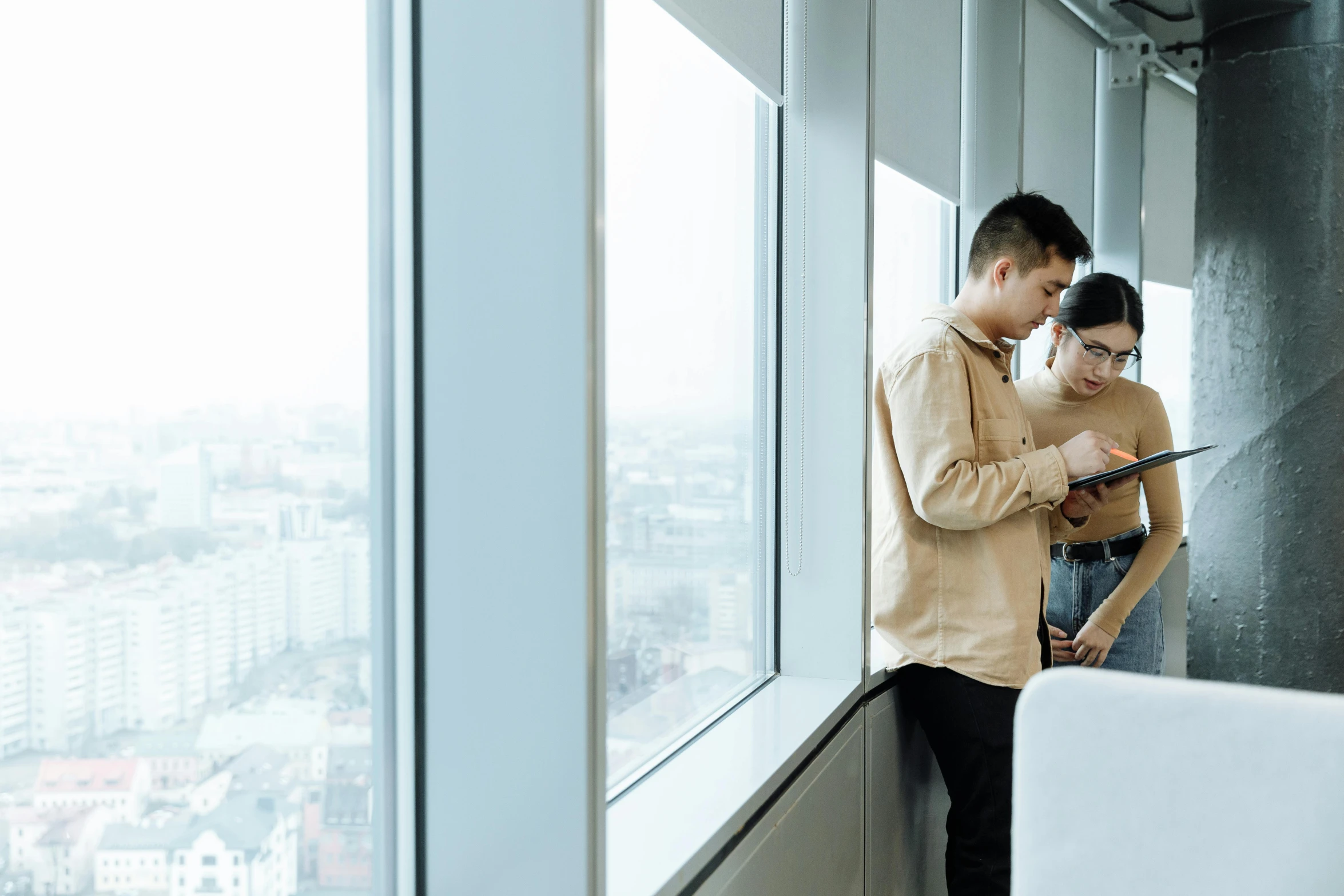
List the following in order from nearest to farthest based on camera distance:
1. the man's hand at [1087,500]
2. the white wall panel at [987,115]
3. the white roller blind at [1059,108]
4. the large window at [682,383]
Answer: the large window at [682,383], the man's hand at [1087,500], the white wall panel at [987,115], the white roller blind at [1059,108]

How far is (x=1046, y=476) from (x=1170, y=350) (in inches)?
128

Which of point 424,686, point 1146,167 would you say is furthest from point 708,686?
point 1146,167

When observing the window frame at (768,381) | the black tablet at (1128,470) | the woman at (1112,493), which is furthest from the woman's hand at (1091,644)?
the window frame at (768,381)

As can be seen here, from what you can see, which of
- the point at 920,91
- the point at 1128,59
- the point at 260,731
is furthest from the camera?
→ the point at 1128,59

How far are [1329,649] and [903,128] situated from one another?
1.66 metres

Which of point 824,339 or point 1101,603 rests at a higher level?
point 824,339

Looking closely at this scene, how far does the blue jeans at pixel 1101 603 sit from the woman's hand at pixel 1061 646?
0.12 ft

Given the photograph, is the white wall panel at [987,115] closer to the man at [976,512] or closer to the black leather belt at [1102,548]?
the black leather belt at [1102,548]

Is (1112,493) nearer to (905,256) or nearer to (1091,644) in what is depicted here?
(1091,644)

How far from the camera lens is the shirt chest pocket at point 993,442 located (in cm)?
183

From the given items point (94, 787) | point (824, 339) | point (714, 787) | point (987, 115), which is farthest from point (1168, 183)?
point (94, 787)

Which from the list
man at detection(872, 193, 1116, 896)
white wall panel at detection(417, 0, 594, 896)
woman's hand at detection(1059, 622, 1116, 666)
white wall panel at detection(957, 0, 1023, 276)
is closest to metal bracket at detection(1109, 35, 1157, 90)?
white wall panel at detection(957, 0, 1023, 276)

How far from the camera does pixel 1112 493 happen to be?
2.31m

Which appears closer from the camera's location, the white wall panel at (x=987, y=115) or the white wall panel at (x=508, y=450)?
the white wall panel at (x=508, y=450)
